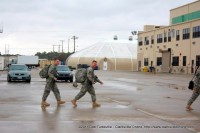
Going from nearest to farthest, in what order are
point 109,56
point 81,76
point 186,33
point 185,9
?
point 81,76
point 186,33
point 185,9
point 109,56

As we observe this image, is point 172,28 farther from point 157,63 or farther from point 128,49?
point 128,49

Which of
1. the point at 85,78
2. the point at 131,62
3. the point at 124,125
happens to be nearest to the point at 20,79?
the point at 85,78

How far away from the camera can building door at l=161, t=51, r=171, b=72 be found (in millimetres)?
82625

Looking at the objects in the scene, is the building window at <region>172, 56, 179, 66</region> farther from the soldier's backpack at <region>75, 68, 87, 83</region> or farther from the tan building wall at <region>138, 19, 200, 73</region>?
the soldier's backpack at <region>75, 68, 87, 83</region>

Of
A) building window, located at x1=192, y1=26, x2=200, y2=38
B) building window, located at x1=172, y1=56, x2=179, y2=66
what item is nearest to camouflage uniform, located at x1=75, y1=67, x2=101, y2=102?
building window, located at x1=192, y1=26, x2=200, y2=38

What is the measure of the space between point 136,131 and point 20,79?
26.7 meters

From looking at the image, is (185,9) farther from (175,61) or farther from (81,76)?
(81,76)

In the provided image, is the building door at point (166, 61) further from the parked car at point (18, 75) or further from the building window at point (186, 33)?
the parked car at point (18, 75)

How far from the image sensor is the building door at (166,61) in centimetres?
8262

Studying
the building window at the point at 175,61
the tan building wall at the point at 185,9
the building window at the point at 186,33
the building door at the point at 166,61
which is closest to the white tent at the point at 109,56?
the tan building wall at the point at 185,9

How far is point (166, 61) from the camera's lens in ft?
275

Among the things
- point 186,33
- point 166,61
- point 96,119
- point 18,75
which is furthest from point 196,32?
point 96,119

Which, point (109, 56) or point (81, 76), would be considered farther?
point (109, 56)

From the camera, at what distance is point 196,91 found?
51.4 ft
